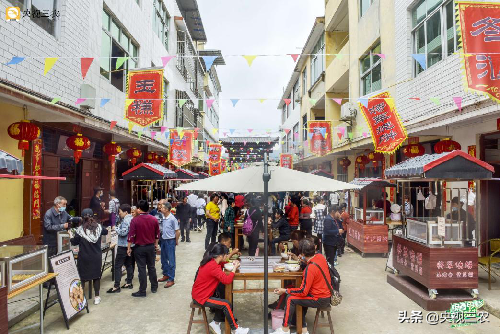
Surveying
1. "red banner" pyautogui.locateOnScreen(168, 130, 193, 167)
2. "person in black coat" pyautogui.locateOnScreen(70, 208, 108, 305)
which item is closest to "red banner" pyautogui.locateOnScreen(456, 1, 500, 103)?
"person in black coat" pyautogui.locateOnScreen(70, 208, 108, 305)

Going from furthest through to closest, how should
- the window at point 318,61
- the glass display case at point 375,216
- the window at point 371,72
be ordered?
the window at point 318,61 → the window at point 371,72 → the glass display case at point 375,216

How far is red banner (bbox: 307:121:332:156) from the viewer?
18.3 m

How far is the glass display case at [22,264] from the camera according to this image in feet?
14.2

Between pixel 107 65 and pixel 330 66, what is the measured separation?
45.5ft

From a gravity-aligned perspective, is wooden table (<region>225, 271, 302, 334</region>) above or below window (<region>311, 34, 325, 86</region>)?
below

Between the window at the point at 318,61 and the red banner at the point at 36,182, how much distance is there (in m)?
17.7

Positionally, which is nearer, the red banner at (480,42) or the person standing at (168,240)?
the red banner at (480,42)

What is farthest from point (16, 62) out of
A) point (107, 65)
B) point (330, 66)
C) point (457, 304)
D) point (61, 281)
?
point (330, 66)

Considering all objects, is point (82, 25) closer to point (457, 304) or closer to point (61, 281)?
point (61, 281)

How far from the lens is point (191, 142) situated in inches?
680

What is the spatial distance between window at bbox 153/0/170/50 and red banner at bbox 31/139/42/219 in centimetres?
1164

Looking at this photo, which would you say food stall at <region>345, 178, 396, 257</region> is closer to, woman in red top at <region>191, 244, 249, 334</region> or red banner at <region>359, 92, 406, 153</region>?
red banner at <region>359, 92, 406, 153</region>

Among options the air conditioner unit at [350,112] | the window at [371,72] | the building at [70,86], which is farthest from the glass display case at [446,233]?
the air conditioner unit at [350,112]

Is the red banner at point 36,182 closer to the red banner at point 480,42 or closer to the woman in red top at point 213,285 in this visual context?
the woman in red top at point 213,285
